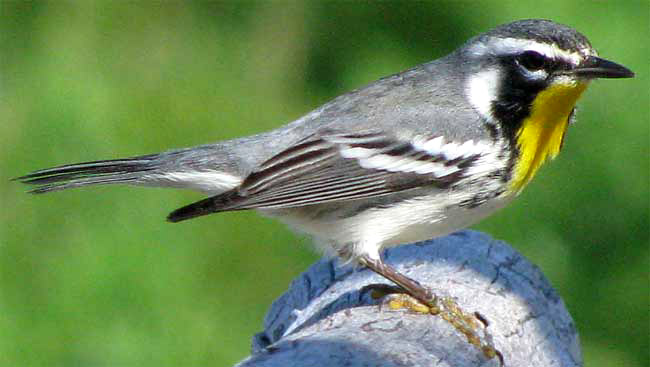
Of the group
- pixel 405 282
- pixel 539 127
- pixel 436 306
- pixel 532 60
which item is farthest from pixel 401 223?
pixel 532 60

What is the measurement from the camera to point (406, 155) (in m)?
3.90

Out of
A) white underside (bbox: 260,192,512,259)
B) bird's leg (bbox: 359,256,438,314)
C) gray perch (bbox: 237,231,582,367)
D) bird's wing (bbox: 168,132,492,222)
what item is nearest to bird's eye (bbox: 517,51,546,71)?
bird's wing (bbox: 168,132,492,222)

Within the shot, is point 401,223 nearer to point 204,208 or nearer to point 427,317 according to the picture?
point 427,317

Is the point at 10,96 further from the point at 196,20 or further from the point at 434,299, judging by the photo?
the point at 434,299

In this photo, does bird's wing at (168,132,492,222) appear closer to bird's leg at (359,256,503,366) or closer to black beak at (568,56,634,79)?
bird's leg at (359,256,503,366)

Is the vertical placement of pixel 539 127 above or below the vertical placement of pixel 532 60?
below

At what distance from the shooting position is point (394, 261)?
13.1 feet

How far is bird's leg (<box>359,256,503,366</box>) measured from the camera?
3209mm

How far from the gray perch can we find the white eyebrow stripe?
0.57 metres

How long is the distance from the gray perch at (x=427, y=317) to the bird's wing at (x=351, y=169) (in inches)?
9.6

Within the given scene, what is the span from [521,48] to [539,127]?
242 millimetres

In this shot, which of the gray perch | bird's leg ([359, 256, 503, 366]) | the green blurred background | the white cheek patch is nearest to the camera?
the gray perch

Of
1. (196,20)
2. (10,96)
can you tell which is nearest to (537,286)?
(10,96)

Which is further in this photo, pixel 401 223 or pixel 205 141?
pixel 205 141
